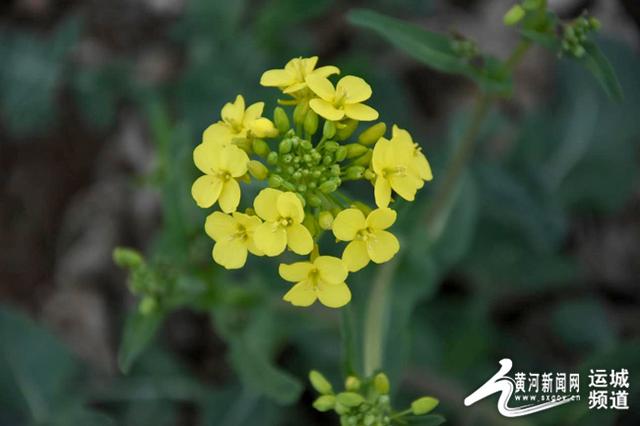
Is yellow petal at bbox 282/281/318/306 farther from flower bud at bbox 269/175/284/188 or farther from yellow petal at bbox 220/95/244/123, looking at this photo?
yellow petal at bbox 220/95/244/123

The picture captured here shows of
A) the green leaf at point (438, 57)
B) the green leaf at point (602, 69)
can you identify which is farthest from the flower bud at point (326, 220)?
the green leaf at point (602, 69)

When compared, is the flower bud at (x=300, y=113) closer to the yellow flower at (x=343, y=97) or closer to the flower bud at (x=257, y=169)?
the yellow flower at (x=343, y=97)

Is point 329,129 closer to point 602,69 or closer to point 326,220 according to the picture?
point 326,220

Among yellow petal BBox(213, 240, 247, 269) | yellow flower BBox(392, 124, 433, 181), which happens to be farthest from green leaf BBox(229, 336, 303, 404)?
yellow flower BBox(392, 124, 433, 181)

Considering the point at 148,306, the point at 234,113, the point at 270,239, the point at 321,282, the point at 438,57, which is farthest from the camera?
the point at 148,306

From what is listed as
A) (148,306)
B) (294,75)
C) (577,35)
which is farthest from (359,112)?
(148,306)
